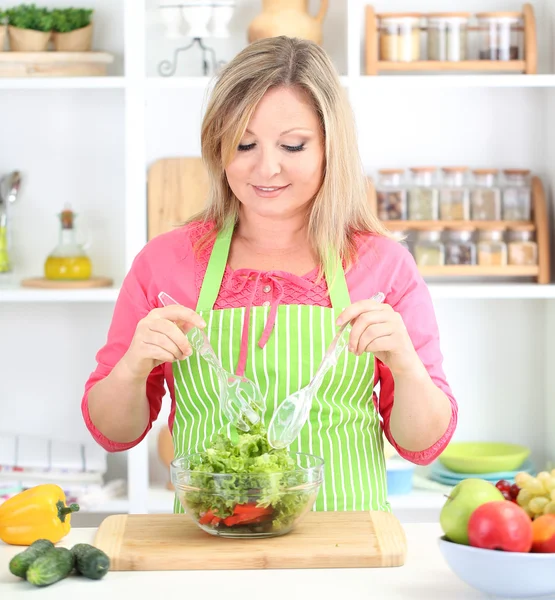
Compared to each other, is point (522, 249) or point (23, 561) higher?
point (522, 249)

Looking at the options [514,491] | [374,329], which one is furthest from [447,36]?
[514,491]

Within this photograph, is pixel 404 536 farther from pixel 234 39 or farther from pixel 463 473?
pixel 234 39

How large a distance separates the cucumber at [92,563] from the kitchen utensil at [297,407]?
300 millimetres

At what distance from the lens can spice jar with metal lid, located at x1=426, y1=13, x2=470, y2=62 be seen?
271cm

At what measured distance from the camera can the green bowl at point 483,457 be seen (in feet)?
8.95

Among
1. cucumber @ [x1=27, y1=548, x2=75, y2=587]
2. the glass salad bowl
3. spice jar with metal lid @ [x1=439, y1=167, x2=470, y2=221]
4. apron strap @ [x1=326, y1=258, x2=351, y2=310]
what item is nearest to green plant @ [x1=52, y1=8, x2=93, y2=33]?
spice jar with metal lid @ [x1=439, y1=167, x2=470, y2=221]

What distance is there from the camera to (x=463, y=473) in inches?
110

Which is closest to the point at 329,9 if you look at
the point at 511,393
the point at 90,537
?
the point at 511,393

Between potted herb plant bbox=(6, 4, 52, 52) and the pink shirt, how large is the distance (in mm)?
1275

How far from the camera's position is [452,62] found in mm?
2725

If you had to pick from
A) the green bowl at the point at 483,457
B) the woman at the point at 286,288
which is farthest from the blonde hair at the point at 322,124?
the green bowl at the point at 483,457

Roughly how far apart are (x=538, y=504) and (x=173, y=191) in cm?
192

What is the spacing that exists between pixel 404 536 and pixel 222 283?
573 millimetres

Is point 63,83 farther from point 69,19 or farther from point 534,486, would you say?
point 534,486
